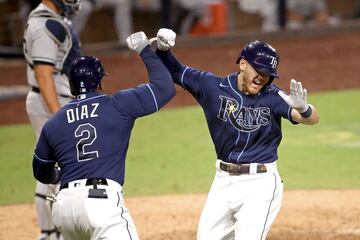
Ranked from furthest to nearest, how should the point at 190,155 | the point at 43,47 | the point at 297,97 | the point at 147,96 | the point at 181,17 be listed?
the point at 181,17 < the point at 190,155 < the point at 43,47 < the point at 297,97 < the point at 147,96

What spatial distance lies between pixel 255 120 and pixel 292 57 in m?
10.4

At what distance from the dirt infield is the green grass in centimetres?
37

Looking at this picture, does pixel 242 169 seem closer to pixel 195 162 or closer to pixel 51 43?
pixel 51 43

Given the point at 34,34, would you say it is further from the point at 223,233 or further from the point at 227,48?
the point at 227,48

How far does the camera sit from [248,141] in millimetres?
5598

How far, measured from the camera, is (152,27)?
17.0 meters

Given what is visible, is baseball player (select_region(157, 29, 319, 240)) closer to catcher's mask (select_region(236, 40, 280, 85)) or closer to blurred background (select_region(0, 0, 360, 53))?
catcher's mask (select_region(236, 40, 280, 85))

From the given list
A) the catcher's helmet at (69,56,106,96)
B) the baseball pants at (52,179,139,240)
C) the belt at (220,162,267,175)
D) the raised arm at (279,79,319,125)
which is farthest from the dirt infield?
the catcher's helmet at (69,56,106,96)

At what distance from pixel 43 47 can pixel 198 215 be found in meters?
2.15

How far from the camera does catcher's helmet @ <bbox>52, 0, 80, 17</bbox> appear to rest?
671 centimetres

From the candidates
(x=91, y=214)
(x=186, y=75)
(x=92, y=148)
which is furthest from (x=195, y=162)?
(x=91, y=214)

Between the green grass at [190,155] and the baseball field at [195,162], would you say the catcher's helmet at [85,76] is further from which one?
the green grass at [190,155]

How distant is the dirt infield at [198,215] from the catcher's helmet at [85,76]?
2.13m

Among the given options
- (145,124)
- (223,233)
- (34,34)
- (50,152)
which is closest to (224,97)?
(223,233)
